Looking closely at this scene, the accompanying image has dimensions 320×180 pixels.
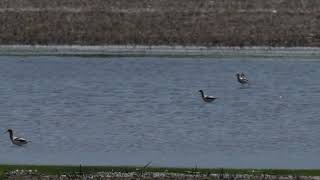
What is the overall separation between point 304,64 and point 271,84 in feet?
14.7

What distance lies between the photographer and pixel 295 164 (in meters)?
23.6

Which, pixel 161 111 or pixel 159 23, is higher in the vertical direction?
pixel 159 23

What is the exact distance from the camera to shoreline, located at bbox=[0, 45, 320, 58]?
145ft

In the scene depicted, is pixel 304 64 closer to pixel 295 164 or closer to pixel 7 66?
pixel 7 66

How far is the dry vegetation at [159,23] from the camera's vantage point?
46.4 m

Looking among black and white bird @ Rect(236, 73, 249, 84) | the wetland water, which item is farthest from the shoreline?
black and white bird @ Rect(236, 73, 249, 84)

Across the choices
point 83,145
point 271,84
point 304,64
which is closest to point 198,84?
point 271,84

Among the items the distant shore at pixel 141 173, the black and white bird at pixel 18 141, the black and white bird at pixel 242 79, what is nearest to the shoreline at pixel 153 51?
the black and white bird at pixel 242 79

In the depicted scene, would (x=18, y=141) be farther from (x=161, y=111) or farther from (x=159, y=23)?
(x=159, y=23)

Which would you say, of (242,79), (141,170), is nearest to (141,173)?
(141,170)

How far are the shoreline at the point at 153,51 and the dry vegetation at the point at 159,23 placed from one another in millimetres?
522

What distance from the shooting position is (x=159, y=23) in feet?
157

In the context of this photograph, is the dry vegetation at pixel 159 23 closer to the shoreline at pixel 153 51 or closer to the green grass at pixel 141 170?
the shoreline at pixel 153 51

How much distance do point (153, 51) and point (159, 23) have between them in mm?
3128
